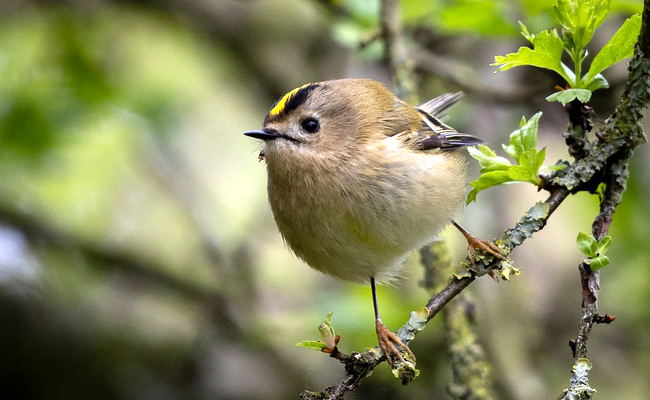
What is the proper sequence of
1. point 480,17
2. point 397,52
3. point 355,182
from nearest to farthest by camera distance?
point 355,182, point 480,17, point 397,52

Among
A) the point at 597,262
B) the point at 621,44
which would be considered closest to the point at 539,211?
the point at 597,262

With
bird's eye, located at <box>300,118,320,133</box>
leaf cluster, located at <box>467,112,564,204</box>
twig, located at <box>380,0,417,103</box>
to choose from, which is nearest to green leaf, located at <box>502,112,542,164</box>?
leaf cluster, located at <box>467,112,564,204</box>

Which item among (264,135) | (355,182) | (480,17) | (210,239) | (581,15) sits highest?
(210,239)

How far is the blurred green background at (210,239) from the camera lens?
13.3ft

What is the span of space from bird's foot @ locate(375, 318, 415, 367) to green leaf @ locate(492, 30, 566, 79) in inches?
35.7

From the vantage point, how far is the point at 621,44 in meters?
1.86

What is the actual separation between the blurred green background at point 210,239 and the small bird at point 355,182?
0.68 m

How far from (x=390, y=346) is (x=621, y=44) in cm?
122

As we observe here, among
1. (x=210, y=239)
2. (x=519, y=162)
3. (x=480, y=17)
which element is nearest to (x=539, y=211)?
(x=519, y=162)

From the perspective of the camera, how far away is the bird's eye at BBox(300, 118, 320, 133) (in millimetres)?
2967

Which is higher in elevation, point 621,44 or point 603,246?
point 621,44

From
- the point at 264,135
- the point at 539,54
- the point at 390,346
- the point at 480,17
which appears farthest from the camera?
the point at 480,17

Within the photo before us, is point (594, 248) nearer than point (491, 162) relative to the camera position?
Yes

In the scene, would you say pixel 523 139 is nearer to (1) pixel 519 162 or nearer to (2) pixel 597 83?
(1) pixel 519 162
